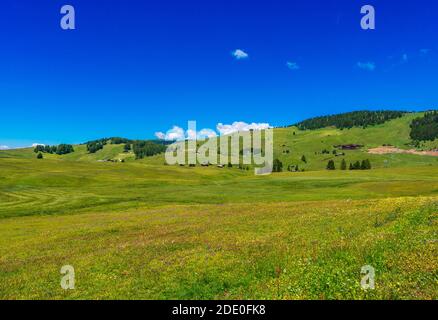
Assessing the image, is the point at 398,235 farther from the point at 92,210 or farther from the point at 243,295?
the point at 92,210

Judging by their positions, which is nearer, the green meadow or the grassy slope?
the grassy slope

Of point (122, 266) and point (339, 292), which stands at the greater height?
point (339, 292)

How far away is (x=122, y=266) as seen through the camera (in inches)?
977

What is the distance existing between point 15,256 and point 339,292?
93.2 feet

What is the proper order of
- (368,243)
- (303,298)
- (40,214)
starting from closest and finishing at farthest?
1. (303,298)
2. (368,243)
3. (40,214)

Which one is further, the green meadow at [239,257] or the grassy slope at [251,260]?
the green meadow at [239,257]

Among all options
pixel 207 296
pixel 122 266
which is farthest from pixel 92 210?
pixel 207 296

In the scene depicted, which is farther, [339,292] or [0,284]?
[0,284]

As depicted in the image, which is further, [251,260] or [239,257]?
[239,257]

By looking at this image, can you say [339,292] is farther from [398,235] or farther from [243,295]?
[398,235]

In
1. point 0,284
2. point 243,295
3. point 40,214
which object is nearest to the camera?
point 243,295

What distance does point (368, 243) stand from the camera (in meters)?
21.4

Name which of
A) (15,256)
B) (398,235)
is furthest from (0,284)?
(398,235)
